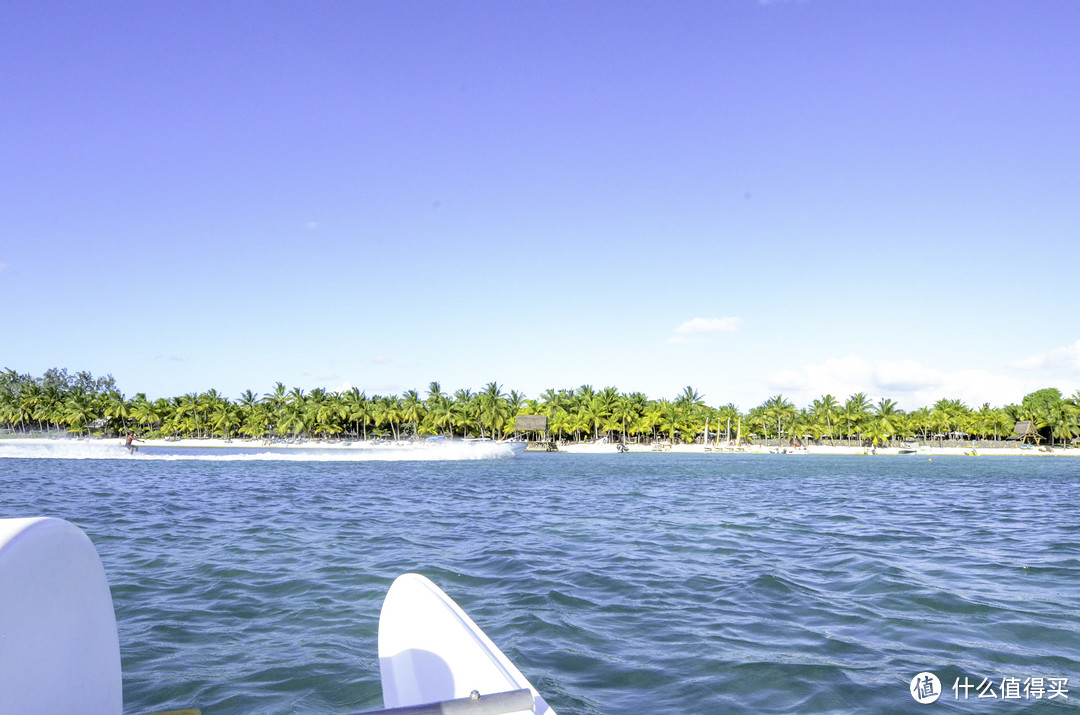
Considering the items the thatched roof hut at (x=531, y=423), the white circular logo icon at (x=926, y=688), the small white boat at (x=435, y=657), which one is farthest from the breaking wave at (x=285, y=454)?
the white circular logo icon at (x=926, y=688)

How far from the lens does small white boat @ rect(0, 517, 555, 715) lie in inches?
105

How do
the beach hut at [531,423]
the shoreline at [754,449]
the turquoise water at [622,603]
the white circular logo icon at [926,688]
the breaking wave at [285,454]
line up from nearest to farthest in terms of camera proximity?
the white circular logo icon at [926,688], the turquoise water at [622,603], the breaking wave at [285,454], the beach hut at [531,423], the shoreline at [754,449]

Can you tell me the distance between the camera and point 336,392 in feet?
370

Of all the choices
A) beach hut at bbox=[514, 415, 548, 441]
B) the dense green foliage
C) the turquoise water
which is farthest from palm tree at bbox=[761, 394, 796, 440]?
the turquoise water

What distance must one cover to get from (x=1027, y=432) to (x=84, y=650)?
127 metres

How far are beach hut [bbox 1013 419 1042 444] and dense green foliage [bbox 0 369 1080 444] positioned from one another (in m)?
1.51

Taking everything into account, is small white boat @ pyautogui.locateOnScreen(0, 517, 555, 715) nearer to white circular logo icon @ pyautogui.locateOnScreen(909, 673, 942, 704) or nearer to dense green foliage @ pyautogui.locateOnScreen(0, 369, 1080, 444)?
white circular logo icon @ pyautogui.locateOnScreen(909, 673, 942, 704)

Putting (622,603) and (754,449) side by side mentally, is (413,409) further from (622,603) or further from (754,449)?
(622,603)

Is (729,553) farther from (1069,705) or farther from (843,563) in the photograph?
(1069,705)

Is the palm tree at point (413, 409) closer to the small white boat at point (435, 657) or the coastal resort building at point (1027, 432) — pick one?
the coastal resort building at point (1027, 432)

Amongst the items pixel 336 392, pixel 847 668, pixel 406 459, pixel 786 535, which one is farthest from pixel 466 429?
pixel 847 668

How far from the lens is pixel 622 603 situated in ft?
24.6

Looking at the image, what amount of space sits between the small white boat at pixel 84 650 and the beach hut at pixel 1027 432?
125 m

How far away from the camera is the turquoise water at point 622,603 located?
5074mm
